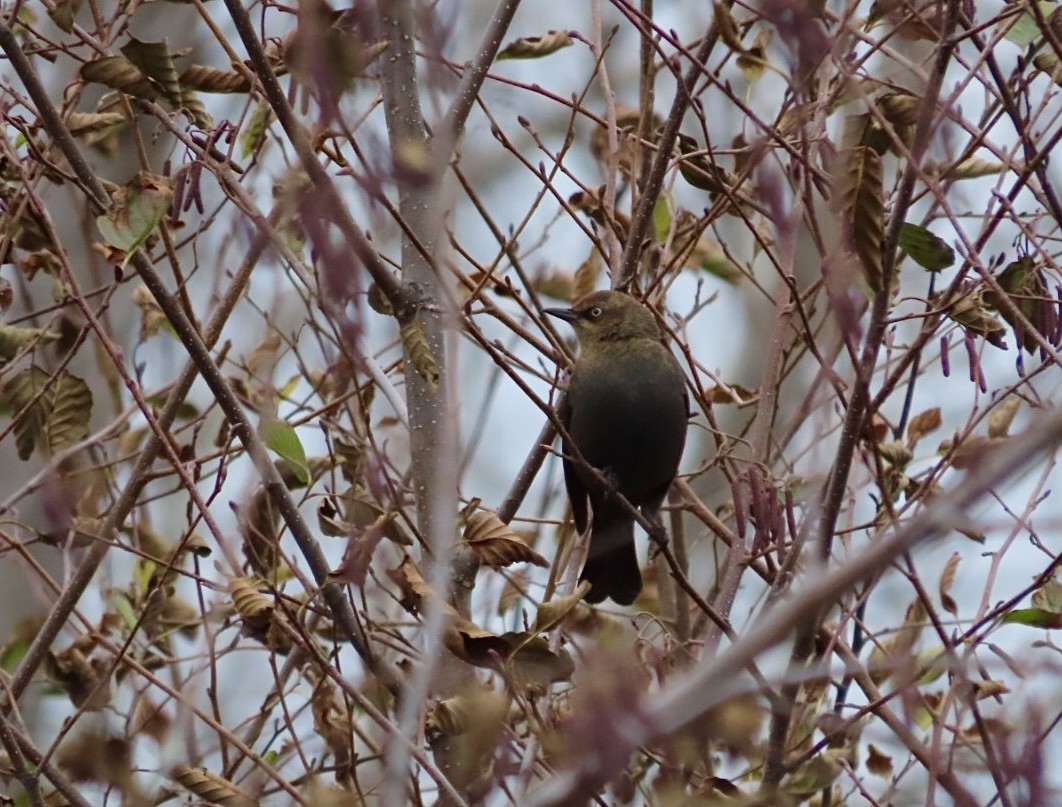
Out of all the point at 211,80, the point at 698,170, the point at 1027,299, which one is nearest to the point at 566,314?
the point at 698,170

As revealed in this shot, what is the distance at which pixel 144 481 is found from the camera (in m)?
3.94

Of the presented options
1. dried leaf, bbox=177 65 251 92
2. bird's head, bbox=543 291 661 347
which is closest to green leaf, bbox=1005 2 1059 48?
bird's head, bbox=543 291 661 347

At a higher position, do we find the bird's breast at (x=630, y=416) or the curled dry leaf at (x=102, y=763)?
the bird's breast at (x=630, y=416)

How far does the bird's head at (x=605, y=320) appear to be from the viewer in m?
5.18

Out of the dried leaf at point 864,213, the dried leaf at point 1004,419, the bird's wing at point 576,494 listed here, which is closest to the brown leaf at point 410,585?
the dried leaf at point 864,213

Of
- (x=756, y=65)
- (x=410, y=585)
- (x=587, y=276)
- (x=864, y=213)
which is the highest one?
(x=756, y=65)

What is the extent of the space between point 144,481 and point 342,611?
2.89 ft

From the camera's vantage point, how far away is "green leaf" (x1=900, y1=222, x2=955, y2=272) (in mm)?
3456

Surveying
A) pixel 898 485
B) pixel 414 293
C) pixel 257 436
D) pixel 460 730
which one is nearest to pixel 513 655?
pixel 460 730

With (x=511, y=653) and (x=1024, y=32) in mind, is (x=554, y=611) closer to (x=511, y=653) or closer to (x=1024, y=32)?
(x=511, y=653)

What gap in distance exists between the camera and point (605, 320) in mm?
5273

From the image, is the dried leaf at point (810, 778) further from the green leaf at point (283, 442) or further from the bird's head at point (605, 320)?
the bird's head at point (605, 320)

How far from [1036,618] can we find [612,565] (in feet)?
6.58

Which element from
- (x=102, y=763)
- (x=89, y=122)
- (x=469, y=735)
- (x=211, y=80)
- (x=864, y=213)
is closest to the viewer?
(x=469, y=735)
